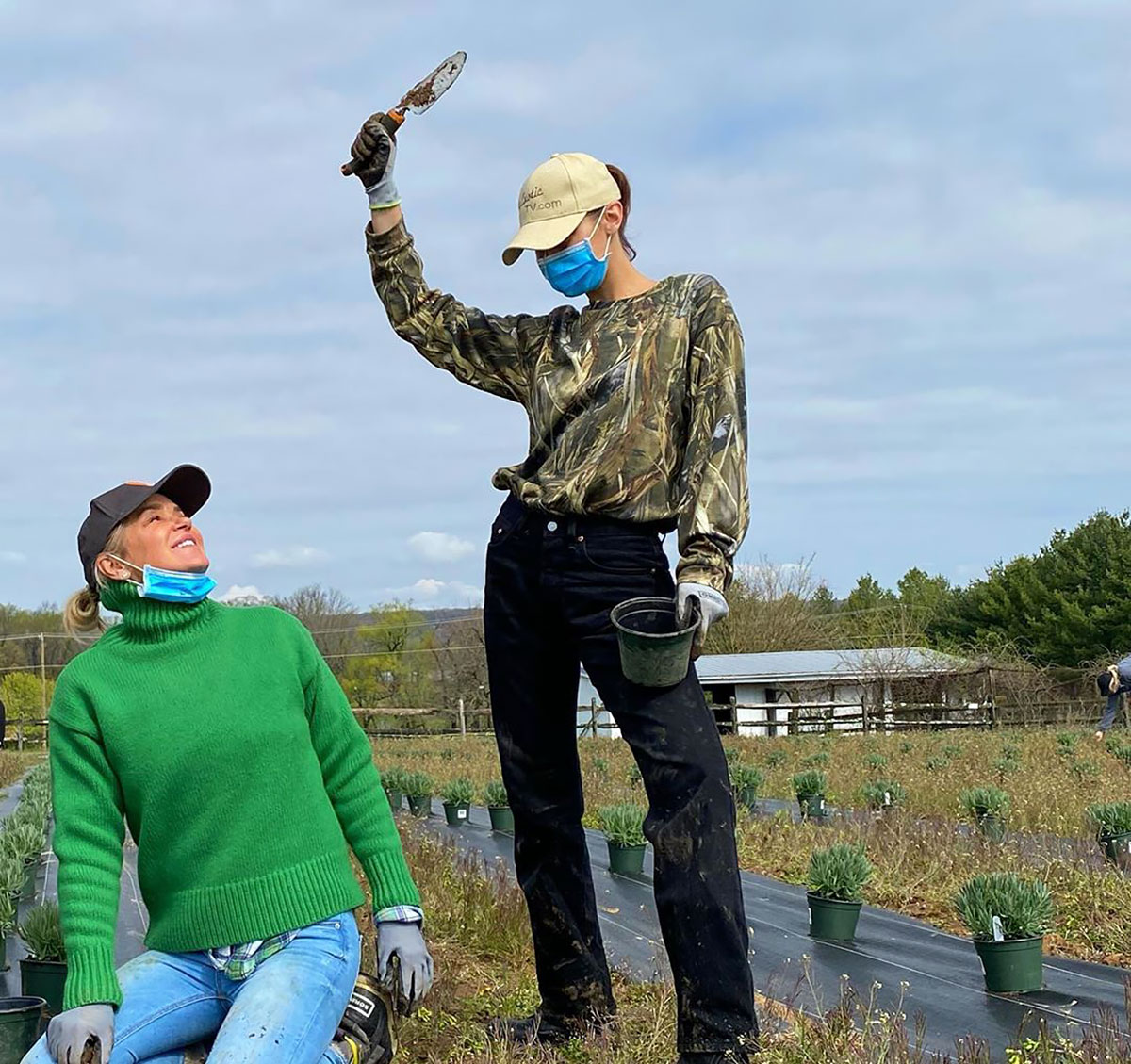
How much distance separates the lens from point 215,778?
2.65 meters

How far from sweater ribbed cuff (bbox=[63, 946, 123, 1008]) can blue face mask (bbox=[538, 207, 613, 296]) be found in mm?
1771

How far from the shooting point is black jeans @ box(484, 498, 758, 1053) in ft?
9.32

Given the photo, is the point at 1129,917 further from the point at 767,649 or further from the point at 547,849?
the point at 767,649

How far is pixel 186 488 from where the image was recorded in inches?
115

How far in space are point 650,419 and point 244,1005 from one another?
1510mm

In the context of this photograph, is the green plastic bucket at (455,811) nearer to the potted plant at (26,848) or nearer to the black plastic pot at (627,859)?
the potted plant at (26,848)

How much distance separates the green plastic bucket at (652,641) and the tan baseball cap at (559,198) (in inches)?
34.4

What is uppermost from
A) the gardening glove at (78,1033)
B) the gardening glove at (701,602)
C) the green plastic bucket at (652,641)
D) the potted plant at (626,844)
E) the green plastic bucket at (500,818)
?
the gardening glove at (701,602)

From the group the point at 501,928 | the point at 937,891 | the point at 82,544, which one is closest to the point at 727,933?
the point at 82,544

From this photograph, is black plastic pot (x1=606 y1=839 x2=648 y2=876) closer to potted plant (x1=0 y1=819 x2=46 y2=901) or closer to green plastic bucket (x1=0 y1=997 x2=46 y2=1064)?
potted plant (x1=0 y1=819 x2=46 y2=901)

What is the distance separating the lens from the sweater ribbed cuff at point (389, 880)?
2688 mm

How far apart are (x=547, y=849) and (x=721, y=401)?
45.8 inches

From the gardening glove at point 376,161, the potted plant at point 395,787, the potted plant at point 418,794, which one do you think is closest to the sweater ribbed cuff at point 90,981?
the gardening glove at point 376,161

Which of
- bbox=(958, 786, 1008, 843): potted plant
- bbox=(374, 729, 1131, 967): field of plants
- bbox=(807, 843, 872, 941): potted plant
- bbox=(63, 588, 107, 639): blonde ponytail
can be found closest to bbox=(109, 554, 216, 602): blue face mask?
bbox=(63, 588, 107, 639): blonde ponytail
